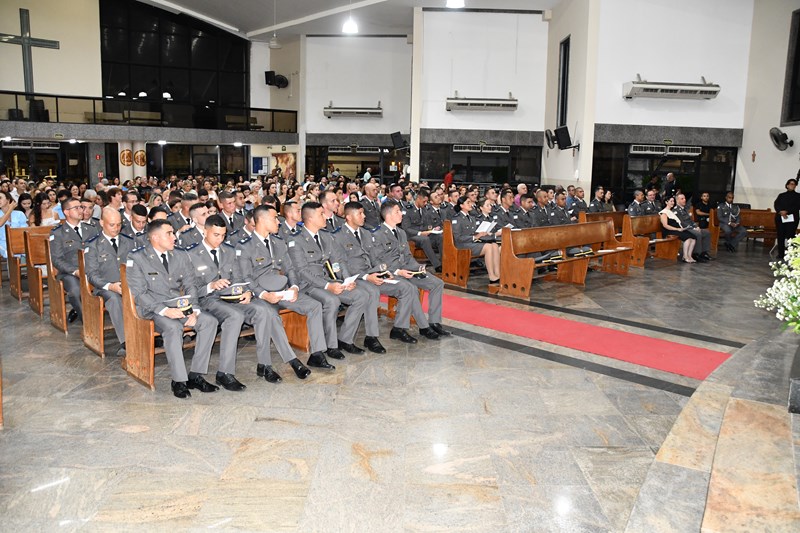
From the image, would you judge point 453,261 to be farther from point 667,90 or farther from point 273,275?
point 667,90

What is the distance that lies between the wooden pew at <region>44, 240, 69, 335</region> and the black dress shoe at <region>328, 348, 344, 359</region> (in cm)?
248

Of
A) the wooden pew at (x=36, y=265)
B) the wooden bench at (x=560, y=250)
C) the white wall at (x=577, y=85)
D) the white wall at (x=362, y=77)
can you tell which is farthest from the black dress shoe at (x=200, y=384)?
the white wall at (x=362, y=77)

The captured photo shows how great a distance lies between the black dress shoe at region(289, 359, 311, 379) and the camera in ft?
15.8

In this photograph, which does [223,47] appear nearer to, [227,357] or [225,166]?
[225,166]

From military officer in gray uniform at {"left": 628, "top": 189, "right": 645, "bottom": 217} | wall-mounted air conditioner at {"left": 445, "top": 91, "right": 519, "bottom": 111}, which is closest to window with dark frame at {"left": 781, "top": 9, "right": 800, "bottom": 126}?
military officer in gray uniform at {"left": 628, "top": 189, "right": 645, "bottom": 217}

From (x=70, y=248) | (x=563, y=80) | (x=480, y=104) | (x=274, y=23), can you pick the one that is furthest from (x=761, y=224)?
(x=274, y=23)

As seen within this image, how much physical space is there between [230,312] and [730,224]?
436 inches

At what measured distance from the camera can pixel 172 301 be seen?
447 cm

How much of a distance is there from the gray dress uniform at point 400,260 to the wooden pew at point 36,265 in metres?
3.29

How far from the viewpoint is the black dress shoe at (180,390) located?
173 inches

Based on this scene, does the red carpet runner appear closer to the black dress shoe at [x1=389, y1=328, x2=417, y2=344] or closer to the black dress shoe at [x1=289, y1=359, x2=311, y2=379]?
the black dress shoe at [x1=389, y1=328, x2=417, y2=344]

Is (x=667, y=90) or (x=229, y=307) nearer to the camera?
(x=229, y=307)

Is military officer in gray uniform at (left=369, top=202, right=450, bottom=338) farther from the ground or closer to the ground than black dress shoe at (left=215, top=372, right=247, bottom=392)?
farther from the ground

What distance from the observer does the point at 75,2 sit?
1950cm
